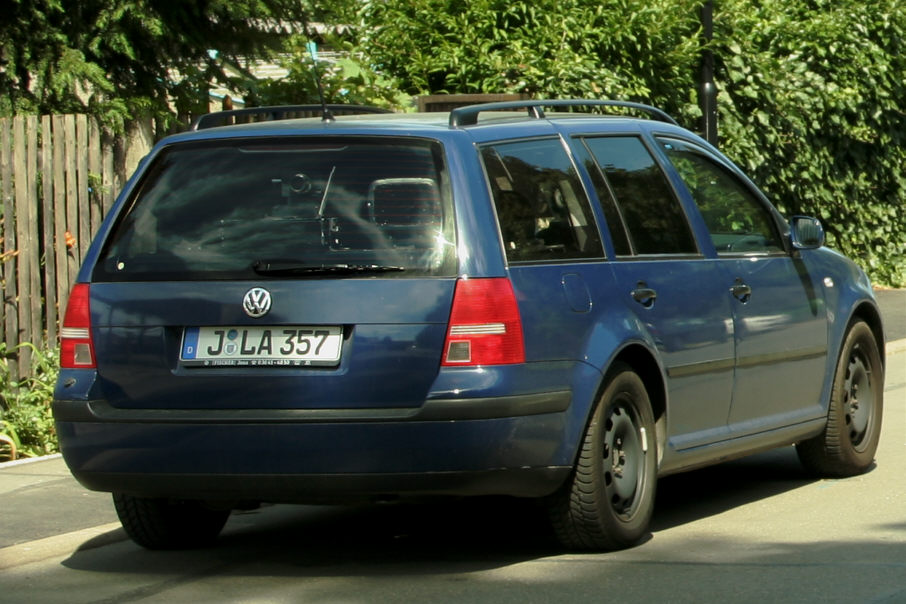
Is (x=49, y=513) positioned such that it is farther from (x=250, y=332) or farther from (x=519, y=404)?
(x=519, y=404)

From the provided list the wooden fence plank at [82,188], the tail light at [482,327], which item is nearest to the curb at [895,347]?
the wooden fence plank at [82,188]

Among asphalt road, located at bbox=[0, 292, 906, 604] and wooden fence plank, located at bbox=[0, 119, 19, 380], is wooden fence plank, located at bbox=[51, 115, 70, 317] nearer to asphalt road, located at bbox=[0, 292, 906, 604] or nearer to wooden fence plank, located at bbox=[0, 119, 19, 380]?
wooden fence plank, located at bbox=[0, 119, 19, 380]

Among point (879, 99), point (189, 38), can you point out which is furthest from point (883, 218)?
point (189, 38)

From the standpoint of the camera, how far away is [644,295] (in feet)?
22.6

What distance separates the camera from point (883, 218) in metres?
20.6

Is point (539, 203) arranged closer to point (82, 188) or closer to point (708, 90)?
point (82, 188)

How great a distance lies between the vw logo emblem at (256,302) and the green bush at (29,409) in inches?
159

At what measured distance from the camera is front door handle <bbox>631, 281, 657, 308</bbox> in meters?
6.85

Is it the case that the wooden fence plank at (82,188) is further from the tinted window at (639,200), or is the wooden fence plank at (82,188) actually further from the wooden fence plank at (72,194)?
the tinted window at (639,200)

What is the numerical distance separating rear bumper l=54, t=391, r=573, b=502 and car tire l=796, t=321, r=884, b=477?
101 inches

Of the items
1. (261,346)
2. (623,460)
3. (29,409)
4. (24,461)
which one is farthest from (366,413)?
(29,409)

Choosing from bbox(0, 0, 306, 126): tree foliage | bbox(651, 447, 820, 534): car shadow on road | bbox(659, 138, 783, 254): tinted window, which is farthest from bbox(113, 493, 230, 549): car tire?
bbox(0, 0, 306, 126): tree foliage

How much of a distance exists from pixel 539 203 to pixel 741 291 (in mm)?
1413

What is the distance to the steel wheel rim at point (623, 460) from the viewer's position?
21.8 ft
